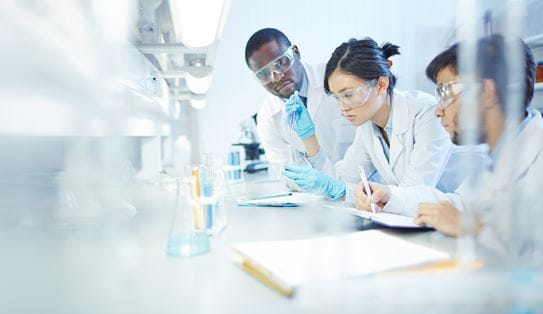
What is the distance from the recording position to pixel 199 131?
4.91 feet

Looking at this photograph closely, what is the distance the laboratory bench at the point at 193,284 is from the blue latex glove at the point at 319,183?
0.40 meters

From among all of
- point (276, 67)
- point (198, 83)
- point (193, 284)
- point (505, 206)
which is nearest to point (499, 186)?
point (505, 206)

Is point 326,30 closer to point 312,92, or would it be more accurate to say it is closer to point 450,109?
point 312,92

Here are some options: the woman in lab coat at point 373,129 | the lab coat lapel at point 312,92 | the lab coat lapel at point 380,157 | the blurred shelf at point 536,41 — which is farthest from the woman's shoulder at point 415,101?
the blurred shelf at point 536,41

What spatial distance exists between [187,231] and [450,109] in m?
0.70

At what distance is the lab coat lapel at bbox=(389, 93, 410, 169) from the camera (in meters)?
1.34

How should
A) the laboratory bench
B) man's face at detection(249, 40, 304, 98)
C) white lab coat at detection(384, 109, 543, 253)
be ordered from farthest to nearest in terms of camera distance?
man's face at detection(249, 40, 304, 98), white lab coat at detection(384, 109, 543, 253), the laboratory bench

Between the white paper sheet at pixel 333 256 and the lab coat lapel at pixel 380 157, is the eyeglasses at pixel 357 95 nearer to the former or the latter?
the lab coat lapel at pixel 380 157

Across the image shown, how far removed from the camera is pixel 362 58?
1.21m

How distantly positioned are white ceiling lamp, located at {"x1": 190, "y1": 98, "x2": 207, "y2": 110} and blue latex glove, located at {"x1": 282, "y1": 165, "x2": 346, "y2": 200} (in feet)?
1.58

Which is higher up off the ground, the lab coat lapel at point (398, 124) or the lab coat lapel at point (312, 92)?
the lab coat lapel at point (312, 92)

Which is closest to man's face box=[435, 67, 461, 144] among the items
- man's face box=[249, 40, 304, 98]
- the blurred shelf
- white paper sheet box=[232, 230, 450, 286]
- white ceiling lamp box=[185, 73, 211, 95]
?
white paper sheet box=[232, 230, 450, 286]

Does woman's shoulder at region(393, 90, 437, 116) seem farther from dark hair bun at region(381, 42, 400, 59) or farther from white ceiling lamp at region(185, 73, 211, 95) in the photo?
white ceiling lamp at region(185, 73, 211, 95)

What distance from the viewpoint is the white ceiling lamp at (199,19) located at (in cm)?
95
